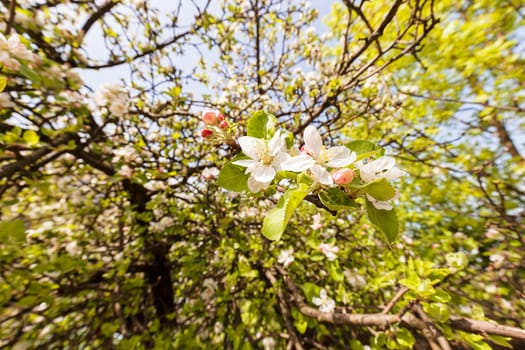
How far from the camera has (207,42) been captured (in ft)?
9.85

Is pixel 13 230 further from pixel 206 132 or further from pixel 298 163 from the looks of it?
pixel 298 163

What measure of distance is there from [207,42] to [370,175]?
3143mm

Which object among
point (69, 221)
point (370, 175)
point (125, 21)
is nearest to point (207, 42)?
point (125, 21)

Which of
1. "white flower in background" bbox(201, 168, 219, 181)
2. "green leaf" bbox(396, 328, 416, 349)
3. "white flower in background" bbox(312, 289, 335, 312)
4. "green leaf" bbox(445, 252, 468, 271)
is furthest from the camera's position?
"white flower in background" bbox(201, 168, 219, 181)

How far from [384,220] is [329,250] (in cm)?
168

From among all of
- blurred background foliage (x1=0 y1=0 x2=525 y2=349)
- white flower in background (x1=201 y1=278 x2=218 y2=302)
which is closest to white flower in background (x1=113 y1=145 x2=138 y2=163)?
blurred background foliage (x1=0 y1=0 x2=525 y2=349)

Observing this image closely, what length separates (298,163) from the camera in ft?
2.19

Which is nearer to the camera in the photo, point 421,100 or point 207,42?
point 207,42

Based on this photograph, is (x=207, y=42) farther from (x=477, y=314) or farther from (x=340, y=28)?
(x=477, y=314)

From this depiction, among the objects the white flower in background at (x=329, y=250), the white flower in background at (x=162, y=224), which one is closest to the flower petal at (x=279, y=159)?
the white flower in background at (x=329, y=250)

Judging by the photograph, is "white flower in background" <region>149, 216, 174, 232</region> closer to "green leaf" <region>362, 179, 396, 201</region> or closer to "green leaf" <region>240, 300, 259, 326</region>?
"green leaf" <region>240, 300, 259, 326</region>

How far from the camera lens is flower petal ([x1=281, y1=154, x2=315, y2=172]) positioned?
65cm

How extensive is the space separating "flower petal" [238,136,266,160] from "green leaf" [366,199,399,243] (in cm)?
37

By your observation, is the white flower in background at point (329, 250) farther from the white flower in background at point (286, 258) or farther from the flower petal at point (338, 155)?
the flower petal at point (338, 155)
